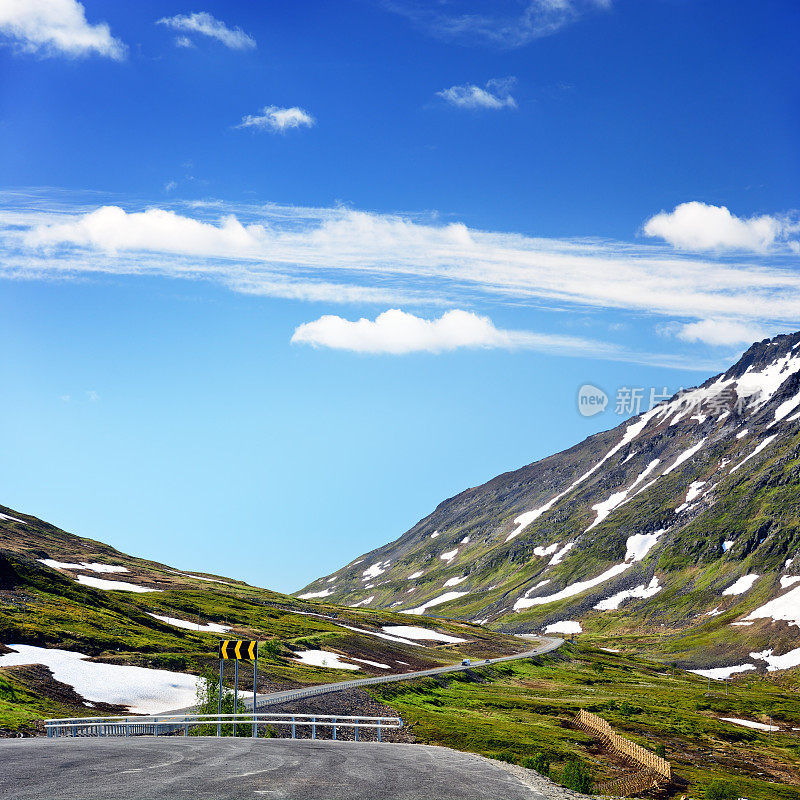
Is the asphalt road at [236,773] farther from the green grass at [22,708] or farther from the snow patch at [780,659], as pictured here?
the snow patch at [780,659]

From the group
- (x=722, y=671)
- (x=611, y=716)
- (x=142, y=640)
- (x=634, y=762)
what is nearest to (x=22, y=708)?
(x=142, y=640)

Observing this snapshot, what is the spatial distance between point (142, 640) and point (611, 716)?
2225 inches

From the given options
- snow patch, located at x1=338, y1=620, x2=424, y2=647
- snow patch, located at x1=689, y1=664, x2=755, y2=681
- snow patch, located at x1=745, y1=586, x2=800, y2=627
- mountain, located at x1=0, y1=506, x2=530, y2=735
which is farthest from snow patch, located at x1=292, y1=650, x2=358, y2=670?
snow patch, located at x1=745, y1=586, x2=800, y2=627

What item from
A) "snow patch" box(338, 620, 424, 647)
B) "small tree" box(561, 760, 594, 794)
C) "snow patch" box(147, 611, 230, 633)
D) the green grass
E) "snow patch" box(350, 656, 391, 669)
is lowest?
"snow patch" box(338, 620, 424, 647)

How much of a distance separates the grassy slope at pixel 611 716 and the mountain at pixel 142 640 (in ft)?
49.9

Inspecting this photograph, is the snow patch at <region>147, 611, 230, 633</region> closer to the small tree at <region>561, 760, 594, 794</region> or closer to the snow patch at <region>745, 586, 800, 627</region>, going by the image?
the small tree at <region>561, 760, 594, 794</region>

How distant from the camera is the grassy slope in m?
64.1

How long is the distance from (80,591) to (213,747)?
Answer: 9997cm

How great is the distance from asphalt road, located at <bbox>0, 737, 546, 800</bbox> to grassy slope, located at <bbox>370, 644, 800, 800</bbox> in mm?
15541

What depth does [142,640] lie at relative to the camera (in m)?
101

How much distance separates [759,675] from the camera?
531ft

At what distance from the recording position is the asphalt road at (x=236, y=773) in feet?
87.1

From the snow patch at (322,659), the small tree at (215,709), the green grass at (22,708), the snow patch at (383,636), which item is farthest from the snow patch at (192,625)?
the green grass at (22,708)

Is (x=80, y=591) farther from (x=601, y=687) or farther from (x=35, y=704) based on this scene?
(x=601, y=687)
